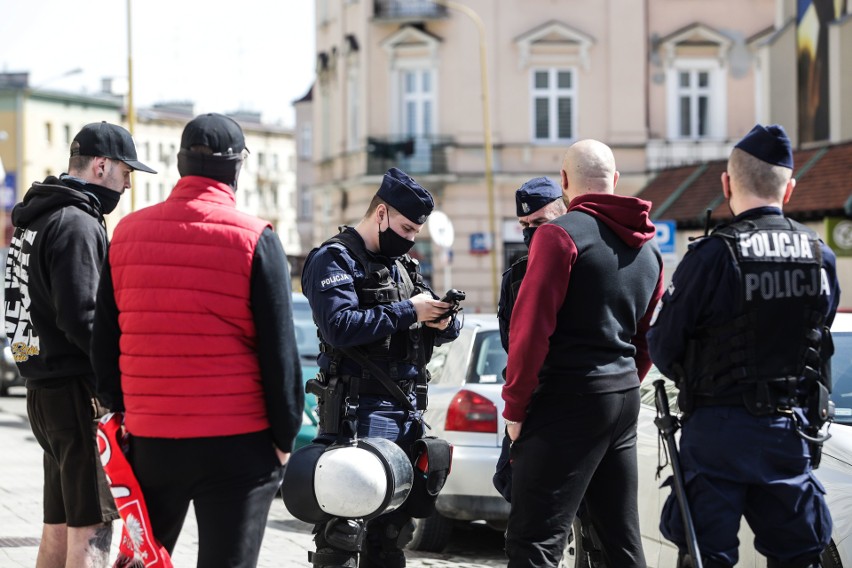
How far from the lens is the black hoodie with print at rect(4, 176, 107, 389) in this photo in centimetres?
523

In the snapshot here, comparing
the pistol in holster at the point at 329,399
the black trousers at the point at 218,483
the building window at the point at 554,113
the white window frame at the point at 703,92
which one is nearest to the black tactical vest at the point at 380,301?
A: the pistol in holster at the point at 329,399

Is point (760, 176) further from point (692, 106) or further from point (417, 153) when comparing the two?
point (692, 106)

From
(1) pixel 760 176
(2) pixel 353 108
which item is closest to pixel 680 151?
(2) pixel 353 108

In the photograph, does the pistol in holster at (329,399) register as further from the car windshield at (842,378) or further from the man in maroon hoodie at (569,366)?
the car windshield at (842,378)

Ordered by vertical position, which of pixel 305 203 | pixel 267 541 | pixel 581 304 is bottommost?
pixel 267 541

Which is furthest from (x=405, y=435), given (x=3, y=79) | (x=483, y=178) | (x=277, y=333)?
(x=3, y=79)

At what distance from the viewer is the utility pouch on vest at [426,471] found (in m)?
5.69

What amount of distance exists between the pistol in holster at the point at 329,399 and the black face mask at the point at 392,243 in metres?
0.58

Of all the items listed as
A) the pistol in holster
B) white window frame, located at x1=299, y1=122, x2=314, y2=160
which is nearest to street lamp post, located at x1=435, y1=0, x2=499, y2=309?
the pistol in holster

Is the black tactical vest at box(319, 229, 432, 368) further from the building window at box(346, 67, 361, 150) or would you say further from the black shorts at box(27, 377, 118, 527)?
the building window at box(346, 67, 361, 150)

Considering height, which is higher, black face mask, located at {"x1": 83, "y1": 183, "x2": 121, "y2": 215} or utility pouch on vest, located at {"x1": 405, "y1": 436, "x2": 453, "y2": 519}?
black face mask, located at {"x1": 83, "y1": 183, "x2": 121, "y2": 215}

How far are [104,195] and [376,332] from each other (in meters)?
1.23

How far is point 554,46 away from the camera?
40.1 metres

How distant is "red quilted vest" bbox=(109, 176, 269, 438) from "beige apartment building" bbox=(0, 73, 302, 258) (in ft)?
182
